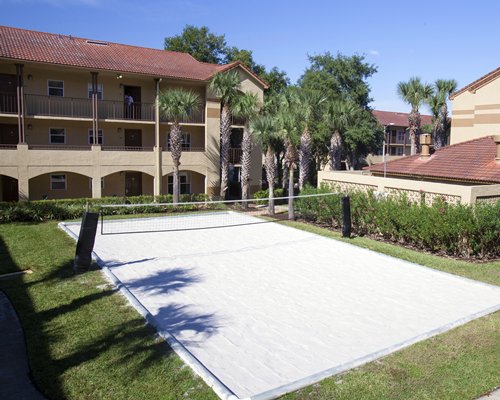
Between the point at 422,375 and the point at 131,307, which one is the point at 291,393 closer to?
the point at 422,375

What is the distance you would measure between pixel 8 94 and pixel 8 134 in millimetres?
2328

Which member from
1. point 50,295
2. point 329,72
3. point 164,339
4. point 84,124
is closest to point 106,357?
point 164,339

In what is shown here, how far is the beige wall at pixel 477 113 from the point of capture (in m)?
27.9

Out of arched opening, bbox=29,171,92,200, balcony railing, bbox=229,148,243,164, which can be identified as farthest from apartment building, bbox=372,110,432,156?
arched opening, bbox=29,171,92,200

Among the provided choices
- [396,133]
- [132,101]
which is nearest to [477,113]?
[132,101]

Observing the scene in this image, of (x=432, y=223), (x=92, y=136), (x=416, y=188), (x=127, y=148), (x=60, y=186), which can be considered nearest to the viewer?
(x=432, y=223)

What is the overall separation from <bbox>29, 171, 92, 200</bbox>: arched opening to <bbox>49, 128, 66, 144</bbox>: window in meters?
1.89

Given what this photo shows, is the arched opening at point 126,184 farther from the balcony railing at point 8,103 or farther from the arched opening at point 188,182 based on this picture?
the balcony railing at point 8,103

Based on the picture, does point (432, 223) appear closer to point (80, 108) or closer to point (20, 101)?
point (80, 108)

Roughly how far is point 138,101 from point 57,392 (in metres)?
25.1

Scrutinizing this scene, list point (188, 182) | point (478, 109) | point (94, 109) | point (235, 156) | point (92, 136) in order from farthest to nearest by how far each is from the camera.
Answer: point (235, 156)
point (188, 182)
point (478, 109)
point (92, 136)
point (94, 109)

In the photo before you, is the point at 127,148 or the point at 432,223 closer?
the point at 432,223

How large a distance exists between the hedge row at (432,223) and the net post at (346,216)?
685mm

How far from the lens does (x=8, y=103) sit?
25.7 m
